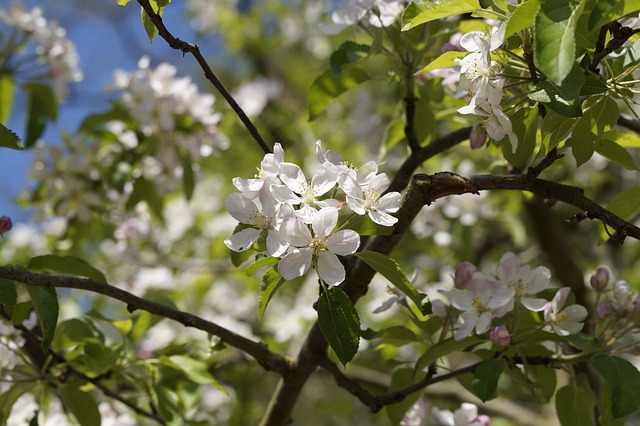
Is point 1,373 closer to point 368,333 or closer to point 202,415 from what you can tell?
point 368,333

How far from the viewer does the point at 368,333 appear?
1.33m

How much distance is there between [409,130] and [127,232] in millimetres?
1481

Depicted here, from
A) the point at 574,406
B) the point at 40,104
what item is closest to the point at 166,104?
the point at 40,104

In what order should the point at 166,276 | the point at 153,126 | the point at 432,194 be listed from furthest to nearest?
the point at 166,276
the point at 153,126
the point at 432,194

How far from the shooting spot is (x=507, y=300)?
1.25 metres

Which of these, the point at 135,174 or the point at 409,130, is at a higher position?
the point at 135,174

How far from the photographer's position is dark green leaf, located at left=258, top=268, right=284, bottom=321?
106cm

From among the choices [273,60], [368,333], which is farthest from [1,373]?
[273,60]

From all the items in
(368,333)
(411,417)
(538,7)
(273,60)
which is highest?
(273,60)

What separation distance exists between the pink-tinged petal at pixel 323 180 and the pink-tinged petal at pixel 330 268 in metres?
0.09

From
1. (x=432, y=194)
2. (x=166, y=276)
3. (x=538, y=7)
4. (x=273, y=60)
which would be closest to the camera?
(x=538, y=7)

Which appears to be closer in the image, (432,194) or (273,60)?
(432,194)

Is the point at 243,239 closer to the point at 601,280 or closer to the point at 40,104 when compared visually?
the point at 601,280

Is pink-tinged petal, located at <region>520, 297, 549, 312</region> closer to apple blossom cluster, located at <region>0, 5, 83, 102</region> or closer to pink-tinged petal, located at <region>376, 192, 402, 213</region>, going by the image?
pink-tinged petal, located at <region>376, 192, 402, 213</region>
